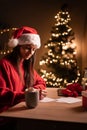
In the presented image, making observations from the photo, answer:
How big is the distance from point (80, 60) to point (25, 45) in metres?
3.27

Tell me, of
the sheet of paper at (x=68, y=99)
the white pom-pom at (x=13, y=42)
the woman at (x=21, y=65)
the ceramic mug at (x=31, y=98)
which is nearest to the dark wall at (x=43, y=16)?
the woman at (x=21, y=65)

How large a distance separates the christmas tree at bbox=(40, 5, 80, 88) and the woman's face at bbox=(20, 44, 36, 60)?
2.64m

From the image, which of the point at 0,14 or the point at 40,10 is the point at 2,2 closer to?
the point at 0,14

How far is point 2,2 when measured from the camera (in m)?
5.42

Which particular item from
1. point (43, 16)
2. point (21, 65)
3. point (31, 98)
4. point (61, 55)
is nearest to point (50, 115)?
point (31, 98)

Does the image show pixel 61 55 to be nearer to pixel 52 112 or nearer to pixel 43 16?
pixel 43 16

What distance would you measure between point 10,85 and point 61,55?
2.98m

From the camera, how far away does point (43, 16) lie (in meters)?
5.40

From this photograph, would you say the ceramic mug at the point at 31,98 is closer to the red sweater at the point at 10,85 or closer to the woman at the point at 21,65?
the red sweater at the point at 10,85

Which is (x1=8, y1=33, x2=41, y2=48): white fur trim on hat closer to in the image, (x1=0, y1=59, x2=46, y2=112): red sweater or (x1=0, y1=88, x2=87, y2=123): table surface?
(x1=0, y1=59, x2=46, y2=112): red sweater

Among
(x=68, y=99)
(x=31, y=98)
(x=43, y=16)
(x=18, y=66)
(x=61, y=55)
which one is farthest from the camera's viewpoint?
(x=43, y=16)

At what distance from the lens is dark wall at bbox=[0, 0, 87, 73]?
529 centimetres

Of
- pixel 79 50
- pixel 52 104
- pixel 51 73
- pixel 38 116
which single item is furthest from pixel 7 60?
pixel 79 50

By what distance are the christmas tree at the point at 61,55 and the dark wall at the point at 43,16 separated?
1.15ft
